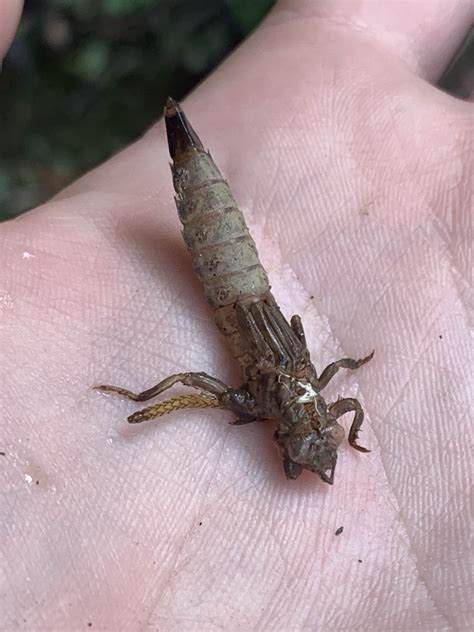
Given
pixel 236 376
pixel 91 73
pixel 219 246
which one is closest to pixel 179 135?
pixel 219 246

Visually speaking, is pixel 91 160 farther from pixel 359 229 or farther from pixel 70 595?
pixel 70 595

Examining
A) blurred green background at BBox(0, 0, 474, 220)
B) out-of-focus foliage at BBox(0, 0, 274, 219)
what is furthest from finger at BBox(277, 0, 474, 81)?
out-of-focus foliage at BBox(0, 0, 274, 219)

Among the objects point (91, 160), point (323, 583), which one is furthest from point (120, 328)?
point (91, 160)

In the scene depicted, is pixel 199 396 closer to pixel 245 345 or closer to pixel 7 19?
pixel 245 345

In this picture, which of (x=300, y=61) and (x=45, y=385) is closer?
(x=45, y=385)

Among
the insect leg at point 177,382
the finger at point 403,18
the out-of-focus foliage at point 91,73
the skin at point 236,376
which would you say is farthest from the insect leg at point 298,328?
the out-of-focus foliage at point 91,73

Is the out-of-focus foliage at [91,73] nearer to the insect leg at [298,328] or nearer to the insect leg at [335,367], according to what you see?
the insect leg at [298,328]
